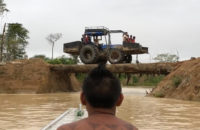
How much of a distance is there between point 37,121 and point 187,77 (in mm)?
14465

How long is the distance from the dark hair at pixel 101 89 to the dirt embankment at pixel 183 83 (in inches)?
726

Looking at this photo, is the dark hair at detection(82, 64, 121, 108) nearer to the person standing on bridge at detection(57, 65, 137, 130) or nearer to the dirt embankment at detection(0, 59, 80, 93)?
the person standing on bridge at detection(57, 65, 137, 130)

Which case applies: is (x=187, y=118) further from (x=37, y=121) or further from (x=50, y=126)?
(x=50, y=126)

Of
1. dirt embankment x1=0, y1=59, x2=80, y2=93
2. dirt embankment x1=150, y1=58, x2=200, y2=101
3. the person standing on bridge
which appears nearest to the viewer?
the person standing on bridge

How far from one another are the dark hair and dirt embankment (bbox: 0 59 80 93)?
27.3 m

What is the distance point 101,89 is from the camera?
73.9 inches

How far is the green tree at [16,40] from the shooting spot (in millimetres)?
52219

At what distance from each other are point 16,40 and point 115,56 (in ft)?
108

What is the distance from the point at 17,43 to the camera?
54.1 meters

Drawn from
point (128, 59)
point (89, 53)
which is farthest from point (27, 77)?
point (128, 59)

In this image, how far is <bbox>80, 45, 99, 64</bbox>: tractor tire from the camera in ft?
75.7

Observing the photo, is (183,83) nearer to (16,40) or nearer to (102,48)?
(102,48)

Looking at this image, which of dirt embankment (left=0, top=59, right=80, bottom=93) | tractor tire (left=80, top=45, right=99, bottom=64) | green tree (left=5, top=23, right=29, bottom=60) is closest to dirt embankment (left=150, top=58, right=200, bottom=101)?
tractor tire (left=80, top=45, right=99, bottom=64)

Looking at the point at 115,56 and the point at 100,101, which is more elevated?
the point at 115,56
